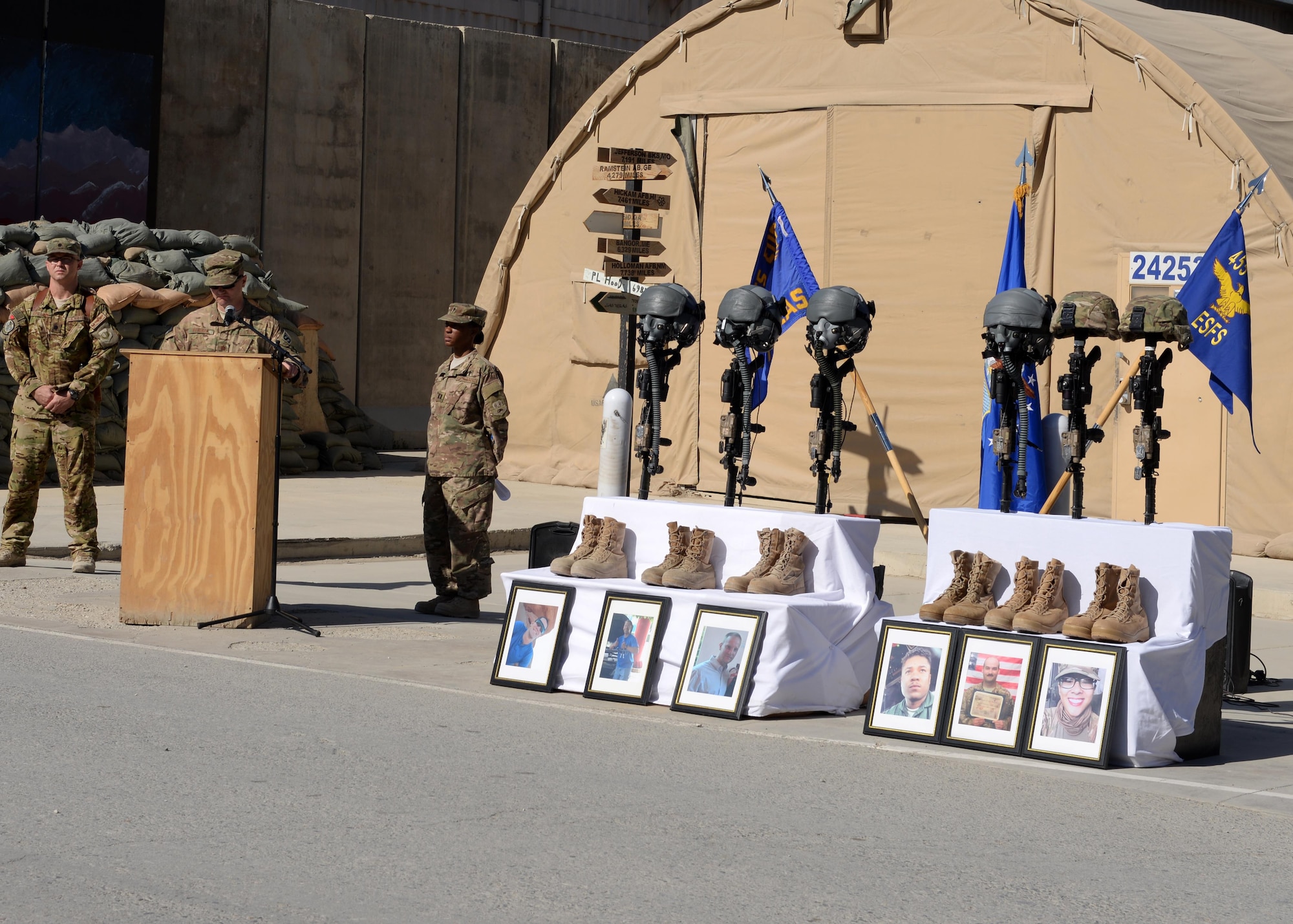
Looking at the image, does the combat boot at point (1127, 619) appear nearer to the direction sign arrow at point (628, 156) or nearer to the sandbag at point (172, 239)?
the direction sign arrow at point (628, 156)

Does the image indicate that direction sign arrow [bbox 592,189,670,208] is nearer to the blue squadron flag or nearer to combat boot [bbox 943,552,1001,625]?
the blue squadron flag

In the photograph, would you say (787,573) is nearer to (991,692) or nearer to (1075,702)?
(991,692)

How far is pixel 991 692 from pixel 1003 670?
91mm

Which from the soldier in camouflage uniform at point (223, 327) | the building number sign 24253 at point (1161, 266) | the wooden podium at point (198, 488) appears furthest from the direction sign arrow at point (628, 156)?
the building number sign 24253 at point (1161, 266)

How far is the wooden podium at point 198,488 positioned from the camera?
8398 millimetres

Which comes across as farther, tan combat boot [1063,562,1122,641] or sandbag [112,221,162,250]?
sandbag [112,221,162,250]

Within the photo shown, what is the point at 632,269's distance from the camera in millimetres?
11352

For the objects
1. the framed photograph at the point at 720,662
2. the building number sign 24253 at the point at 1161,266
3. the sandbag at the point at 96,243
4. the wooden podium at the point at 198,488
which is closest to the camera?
the framed photograph at the point at 720,662

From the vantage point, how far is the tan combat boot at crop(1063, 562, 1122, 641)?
613cm

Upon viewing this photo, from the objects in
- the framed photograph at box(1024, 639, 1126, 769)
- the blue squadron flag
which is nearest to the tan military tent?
the blue squadron flag

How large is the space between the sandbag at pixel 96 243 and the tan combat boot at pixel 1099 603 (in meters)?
11.8

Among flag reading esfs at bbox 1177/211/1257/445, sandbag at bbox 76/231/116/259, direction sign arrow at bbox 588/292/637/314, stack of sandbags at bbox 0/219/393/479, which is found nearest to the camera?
flag reading esfs at bbox 1177/211/1257/445

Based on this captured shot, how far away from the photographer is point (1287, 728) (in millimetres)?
7059

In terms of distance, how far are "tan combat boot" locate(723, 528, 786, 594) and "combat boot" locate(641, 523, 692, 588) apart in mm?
234
